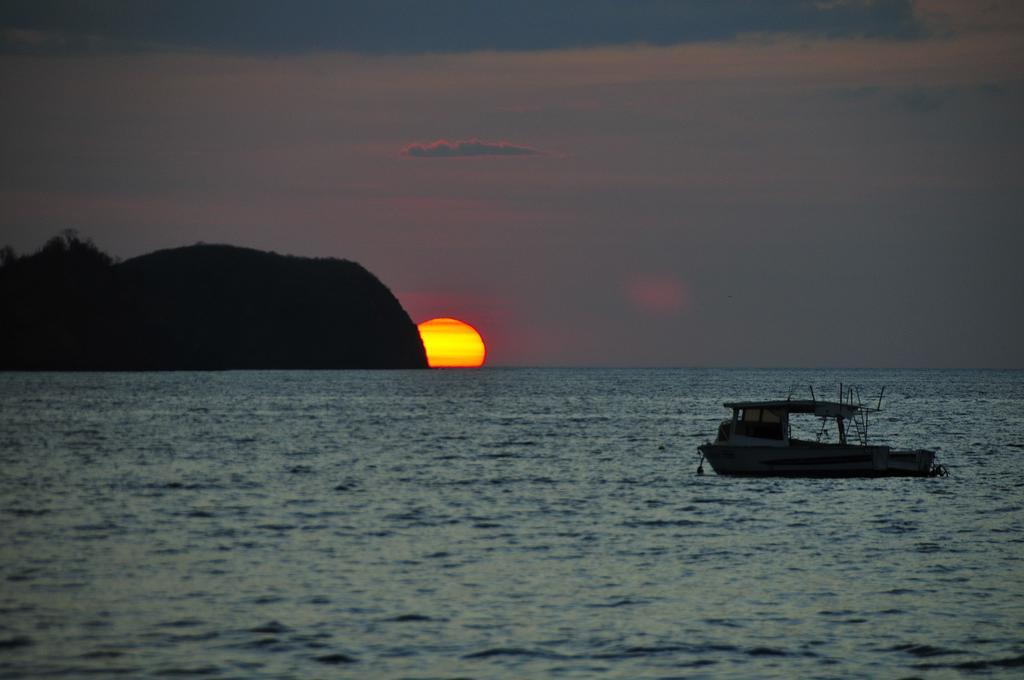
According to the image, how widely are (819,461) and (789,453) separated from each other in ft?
4.50

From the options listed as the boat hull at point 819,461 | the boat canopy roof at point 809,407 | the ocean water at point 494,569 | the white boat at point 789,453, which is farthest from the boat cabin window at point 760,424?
the ocean water at point 494,569

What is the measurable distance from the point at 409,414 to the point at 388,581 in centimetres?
10939

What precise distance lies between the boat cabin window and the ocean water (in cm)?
259

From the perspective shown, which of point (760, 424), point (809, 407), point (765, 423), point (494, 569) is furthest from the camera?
point (760, 424)

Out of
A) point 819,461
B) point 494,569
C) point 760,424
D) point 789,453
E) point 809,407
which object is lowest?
point 494,569

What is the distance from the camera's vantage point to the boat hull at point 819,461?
58.5 m

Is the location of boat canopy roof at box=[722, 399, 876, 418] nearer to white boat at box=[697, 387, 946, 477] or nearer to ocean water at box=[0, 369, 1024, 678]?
white boat at box=[697, 387, 946, 477]

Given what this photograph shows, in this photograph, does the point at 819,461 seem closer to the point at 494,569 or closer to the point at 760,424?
the point at 760,424

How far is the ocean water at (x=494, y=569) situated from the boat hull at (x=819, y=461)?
0.78 meters

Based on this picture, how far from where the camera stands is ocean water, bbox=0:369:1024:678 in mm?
22891

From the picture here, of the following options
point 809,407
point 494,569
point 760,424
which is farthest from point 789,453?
point 494,569

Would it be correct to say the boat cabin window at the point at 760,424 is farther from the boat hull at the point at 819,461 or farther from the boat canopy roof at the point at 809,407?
the boat hull at the point at 819,461

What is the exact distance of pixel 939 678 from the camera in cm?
2181

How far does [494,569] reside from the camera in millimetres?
32031
